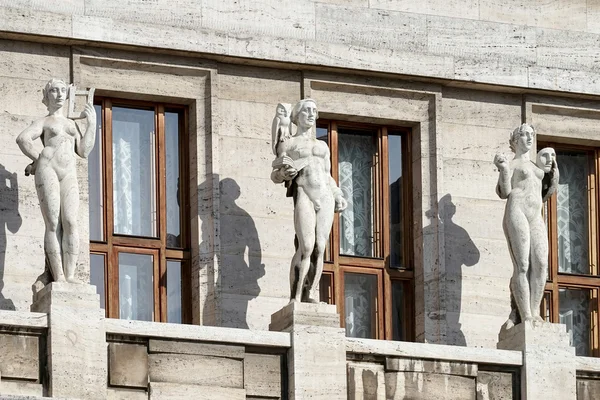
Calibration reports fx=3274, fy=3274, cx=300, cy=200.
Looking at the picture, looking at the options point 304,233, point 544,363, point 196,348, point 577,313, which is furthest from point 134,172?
point 577,313

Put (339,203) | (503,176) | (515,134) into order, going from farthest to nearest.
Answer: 1. (515,134)
2. (503,176)
3. (339,203)

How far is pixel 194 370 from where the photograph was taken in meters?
38.5

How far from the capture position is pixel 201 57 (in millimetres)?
41375

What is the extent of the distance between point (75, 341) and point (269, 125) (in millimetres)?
5058

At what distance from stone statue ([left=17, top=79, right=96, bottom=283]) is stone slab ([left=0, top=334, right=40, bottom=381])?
0.88 m

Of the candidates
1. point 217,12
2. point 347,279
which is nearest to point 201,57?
point 217,12

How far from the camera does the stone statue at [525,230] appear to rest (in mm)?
40469

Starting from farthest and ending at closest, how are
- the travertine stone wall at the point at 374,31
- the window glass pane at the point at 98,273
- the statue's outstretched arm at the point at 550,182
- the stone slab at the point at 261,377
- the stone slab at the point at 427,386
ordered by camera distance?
the statue's outstretched arm at the point at 550,182 → the travertine stone wall at the point at 374,31 → the window glass pane at the point at 98,273 → the stone slab at the point at 427,386 → the stone slab at the point at 261,377

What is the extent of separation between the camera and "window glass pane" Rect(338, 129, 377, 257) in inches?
1654

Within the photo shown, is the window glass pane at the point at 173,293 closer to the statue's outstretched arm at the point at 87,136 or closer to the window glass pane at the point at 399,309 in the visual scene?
the statue's outstretched arm at the point at 87,136

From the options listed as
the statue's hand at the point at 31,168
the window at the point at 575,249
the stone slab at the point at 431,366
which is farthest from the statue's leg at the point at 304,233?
the window at the point at 575,249

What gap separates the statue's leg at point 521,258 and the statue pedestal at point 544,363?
316 mm

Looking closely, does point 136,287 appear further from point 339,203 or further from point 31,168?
point 339,203

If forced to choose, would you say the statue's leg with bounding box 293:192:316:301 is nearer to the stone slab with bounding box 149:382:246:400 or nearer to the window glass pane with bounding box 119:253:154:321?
the stone slab with bounding box 149:382:246:400
